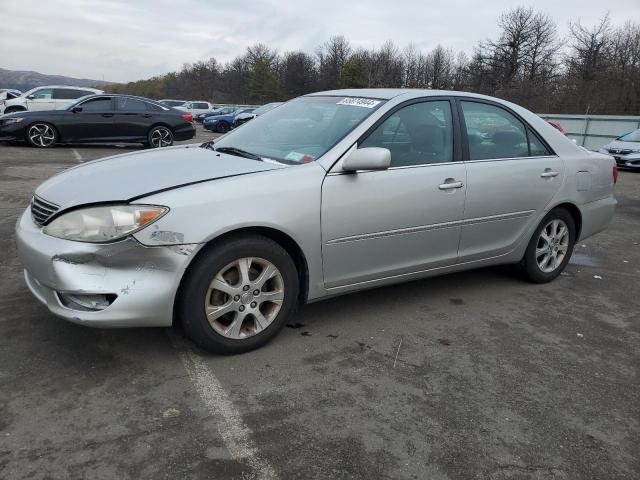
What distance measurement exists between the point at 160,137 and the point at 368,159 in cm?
1290

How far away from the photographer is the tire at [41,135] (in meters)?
13.9

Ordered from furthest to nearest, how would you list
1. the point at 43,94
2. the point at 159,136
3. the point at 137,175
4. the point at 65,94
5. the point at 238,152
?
the point at 65,94 < the point at 43,94 < the point at 159,136 < the point at 238,152 < the point at 137,175

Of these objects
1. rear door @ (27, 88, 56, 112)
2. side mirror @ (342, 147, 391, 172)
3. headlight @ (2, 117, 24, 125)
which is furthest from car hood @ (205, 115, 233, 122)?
side mirror @ (342, 147, 391, 172)

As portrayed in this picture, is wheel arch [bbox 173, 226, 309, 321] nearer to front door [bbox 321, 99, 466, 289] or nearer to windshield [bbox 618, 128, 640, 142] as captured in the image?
front door [bbox 321, 99, 466, 289]

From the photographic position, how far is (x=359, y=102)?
154 inches

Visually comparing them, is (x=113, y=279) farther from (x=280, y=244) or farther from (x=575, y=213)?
(x=575, y=213)

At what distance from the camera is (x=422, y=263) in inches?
154

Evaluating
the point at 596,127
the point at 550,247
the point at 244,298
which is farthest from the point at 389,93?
the point at 596,127

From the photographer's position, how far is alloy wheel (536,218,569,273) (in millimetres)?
4746

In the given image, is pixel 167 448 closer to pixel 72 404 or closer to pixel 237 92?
pixel 72 404

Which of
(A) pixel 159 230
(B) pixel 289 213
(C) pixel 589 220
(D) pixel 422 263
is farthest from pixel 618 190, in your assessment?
(A) pixel 159 230

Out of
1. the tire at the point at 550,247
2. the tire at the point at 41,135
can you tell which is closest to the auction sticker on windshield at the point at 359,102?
the tire at the point at 550,247

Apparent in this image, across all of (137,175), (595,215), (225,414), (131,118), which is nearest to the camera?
(225,414)

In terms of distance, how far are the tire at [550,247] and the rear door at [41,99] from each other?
58.3 feet
